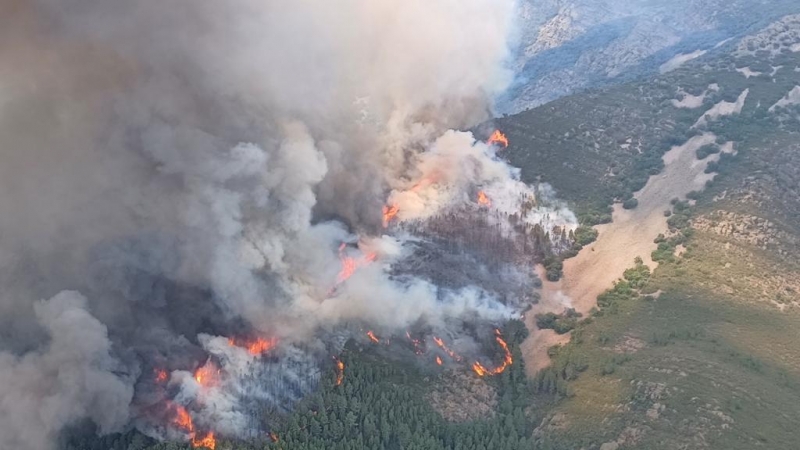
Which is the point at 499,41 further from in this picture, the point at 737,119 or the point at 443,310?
the point at 443,310

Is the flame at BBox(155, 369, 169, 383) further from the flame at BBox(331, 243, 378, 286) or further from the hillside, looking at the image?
the flame at BBox(331, 243, 378, 286)

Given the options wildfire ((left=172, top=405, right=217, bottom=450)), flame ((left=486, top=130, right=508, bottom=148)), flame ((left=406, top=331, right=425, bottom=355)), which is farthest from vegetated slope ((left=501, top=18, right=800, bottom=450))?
wildfire ((left=172, top=405, right=217, bottom=450))

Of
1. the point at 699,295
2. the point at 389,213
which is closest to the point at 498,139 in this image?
the point at 389,213

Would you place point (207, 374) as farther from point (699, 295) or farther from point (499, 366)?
point (699, 295)

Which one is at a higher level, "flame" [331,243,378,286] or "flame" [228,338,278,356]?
"flame" [331,243,378,286]

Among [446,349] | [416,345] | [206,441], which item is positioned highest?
[446,349]

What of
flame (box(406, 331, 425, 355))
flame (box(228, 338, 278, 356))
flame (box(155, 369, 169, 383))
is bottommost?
flame (box(155, 369, 169, 383))

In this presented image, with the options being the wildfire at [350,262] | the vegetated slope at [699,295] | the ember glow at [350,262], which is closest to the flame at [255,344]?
the wildfire at [350,262]
